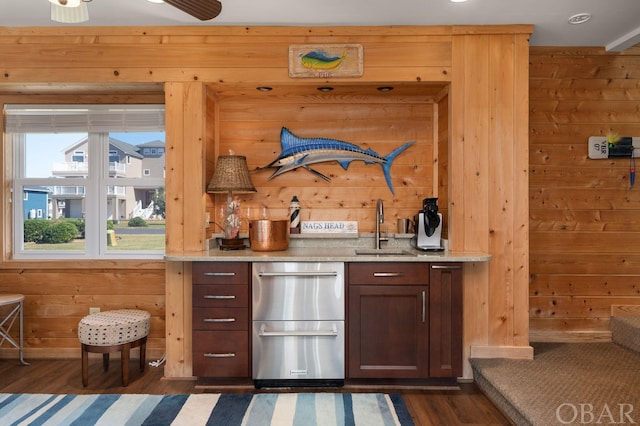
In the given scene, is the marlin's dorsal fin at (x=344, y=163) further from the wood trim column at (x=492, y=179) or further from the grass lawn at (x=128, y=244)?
the grass lawn at (x=128, y=244)

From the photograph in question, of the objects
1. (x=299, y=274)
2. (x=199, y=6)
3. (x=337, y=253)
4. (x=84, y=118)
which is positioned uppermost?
(x=199, y=6)

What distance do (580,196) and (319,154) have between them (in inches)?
87.5

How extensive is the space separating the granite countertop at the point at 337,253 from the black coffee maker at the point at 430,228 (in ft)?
0.21

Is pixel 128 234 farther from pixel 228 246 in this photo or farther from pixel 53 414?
pixel 53 414

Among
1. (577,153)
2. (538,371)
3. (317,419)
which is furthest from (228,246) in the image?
(577,153)

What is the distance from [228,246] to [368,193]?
121cm

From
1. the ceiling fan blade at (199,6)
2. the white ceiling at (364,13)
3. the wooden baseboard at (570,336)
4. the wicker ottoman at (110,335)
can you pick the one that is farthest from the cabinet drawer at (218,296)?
the wooden baseboard at (570,336)

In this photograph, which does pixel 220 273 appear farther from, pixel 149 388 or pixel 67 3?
pixel 67 3

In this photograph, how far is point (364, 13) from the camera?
2920mm

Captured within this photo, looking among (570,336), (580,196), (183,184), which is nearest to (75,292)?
(183,184)

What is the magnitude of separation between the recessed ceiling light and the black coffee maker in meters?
1.56

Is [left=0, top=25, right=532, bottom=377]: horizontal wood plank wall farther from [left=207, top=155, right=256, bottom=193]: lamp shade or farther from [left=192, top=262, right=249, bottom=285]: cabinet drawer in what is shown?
[left=192, top=262, right=249, bottom=285]: cabinet drawer

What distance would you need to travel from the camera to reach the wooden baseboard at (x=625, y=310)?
3.59 meters

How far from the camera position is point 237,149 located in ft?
11.7
